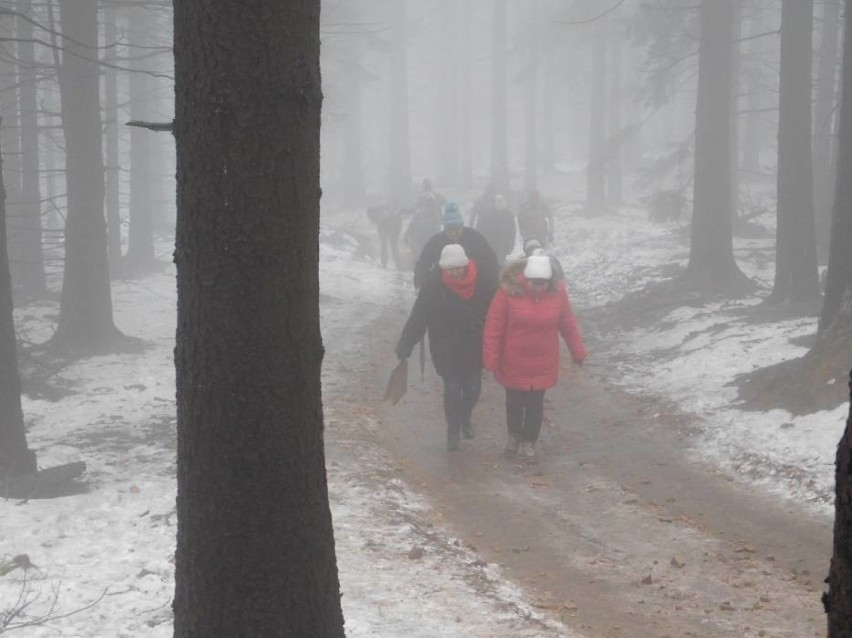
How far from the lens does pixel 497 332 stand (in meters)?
9.45

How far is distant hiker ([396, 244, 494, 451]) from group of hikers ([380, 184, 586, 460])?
0.01 metres

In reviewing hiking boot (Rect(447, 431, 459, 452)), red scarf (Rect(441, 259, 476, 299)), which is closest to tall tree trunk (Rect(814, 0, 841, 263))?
red scarf (Rect(441, 259, 476, 299))

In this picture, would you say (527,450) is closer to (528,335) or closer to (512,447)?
(512,447)

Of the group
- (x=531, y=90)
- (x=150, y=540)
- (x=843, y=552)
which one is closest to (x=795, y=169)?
(x=150, y=540)

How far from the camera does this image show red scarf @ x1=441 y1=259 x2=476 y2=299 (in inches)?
391

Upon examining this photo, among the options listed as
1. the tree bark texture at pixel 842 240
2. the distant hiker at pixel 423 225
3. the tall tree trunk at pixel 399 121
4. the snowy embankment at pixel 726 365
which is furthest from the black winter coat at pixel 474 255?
the tall tree trunk at pixel 399 121

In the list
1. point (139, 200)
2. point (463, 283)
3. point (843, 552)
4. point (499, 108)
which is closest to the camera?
point (843, 552)

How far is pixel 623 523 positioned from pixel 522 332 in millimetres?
2354

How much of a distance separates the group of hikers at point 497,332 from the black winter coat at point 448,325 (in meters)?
0.01

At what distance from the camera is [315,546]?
11.4 feet

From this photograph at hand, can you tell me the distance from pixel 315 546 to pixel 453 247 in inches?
261

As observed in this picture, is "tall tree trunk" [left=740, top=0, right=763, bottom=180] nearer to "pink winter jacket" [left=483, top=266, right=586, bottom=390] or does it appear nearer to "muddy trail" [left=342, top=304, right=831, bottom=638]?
"muddy trail" [left=342, top=304, right=831, bottom=638]

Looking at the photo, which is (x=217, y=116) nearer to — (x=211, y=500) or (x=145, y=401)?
(x=211, y=500)

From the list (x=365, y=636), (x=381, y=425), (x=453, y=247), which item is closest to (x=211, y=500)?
(x=365, y=636)
